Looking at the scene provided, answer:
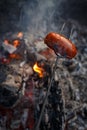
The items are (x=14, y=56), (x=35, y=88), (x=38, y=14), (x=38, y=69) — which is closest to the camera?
(x=35, y=88)

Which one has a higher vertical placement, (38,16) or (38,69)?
(38,16)

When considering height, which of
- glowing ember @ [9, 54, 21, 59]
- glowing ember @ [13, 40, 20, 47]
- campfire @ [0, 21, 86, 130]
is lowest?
campfire @ [0, 21, 86, 130]

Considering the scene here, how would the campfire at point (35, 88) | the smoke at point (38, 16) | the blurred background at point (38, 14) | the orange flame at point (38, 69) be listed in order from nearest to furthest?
1. the campfire at point (35, 88)
2. the orange flame at point (38, 69)
3. the blurred background at point (38, 14)
4. the smoke at point (38, 16)

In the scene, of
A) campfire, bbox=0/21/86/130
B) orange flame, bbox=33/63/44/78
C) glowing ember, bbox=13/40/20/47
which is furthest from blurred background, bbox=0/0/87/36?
orange flame, bbox=33/63/44/78

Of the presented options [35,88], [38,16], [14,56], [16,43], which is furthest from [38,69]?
[38,16]

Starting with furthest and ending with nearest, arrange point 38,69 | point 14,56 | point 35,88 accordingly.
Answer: point 14,56 → point 38,69 → point 35,88

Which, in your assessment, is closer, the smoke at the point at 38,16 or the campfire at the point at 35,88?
the campfire at the point at 35,88

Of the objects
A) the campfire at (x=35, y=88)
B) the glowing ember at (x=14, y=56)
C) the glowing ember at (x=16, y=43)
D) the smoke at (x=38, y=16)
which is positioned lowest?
the campfire at (x=35, y=88)

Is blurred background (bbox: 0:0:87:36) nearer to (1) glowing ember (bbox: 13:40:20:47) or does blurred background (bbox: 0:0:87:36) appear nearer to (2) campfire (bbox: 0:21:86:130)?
(1) glowing ember (bbox: 13:40:20:47)

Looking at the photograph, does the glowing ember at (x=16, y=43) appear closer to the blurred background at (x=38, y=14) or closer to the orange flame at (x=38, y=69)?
the blurred background at (x=38, y=14)

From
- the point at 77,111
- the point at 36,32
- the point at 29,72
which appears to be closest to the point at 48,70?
the point at 29,72

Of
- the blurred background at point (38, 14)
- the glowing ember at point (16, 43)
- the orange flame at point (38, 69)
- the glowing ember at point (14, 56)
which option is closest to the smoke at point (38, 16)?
the blurred background at point (38, 14)

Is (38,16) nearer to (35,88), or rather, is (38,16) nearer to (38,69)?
(38,69)
